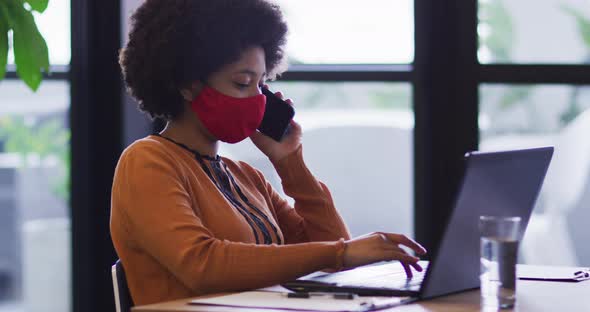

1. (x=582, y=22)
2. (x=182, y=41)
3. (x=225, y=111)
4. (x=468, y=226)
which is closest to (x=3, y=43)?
(x=182, y=41)

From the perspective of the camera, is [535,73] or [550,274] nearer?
[550,274]

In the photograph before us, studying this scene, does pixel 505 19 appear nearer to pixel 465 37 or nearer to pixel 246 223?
pixel 465 37

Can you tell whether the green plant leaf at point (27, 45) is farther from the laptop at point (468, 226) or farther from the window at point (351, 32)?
the window at point (351, 32)

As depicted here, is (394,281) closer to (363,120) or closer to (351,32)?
(363,120)

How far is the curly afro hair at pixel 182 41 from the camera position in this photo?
1.85 metres

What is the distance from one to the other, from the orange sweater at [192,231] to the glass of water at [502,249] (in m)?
0.27

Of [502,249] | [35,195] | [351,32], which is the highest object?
[351,32]

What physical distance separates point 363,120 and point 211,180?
144 cm

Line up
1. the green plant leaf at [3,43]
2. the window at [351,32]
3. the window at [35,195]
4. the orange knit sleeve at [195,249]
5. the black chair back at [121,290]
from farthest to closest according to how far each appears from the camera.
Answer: the window at [35,195] < the window at [351,32] < the green plant leaf at [3,43] < the black chair back at [121,290] < the orange knit sleeve at [195,249]

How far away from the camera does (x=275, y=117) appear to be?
206cm

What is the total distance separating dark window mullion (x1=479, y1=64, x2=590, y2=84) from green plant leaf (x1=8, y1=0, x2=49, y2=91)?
1.63 meters

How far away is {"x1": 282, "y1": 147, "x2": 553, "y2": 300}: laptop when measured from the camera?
4.70 feet

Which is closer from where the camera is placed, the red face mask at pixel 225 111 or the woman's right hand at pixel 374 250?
the woman's right hand at pixel 374 250

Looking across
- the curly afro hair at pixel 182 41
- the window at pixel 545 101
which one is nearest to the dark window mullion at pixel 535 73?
the window at pixel 545 101
